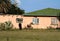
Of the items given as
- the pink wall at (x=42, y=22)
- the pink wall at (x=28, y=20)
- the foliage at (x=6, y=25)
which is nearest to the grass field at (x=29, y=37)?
the foliage at (x=6, y=25)

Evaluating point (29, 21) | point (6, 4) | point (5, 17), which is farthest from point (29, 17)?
point (6, 4)

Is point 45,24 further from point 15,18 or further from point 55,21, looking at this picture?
point 15,18

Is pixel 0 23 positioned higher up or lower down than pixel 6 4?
lower down

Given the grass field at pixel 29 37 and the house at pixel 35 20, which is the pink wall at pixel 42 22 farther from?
the grass field at pixel 29 37

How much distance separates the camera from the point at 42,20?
50906 millimetres

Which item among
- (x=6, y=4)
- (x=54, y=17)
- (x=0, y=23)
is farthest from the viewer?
(x=6, y=4)

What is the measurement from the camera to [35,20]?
50750 mm

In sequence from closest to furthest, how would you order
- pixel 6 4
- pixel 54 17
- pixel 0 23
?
pixel 0 23 < pixel 54 17 < pixel 6 4

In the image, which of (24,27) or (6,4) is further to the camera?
(6,4)

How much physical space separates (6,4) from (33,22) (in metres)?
8.85

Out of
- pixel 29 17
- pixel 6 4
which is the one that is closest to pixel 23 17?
pixel 29 17

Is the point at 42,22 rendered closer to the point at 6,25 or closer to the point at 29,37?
the point at 6,25

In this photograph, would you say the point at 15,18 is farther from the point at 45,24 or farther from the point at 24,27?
the point at 45,24

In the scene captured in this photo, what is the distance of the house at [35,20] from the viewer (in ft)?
162
